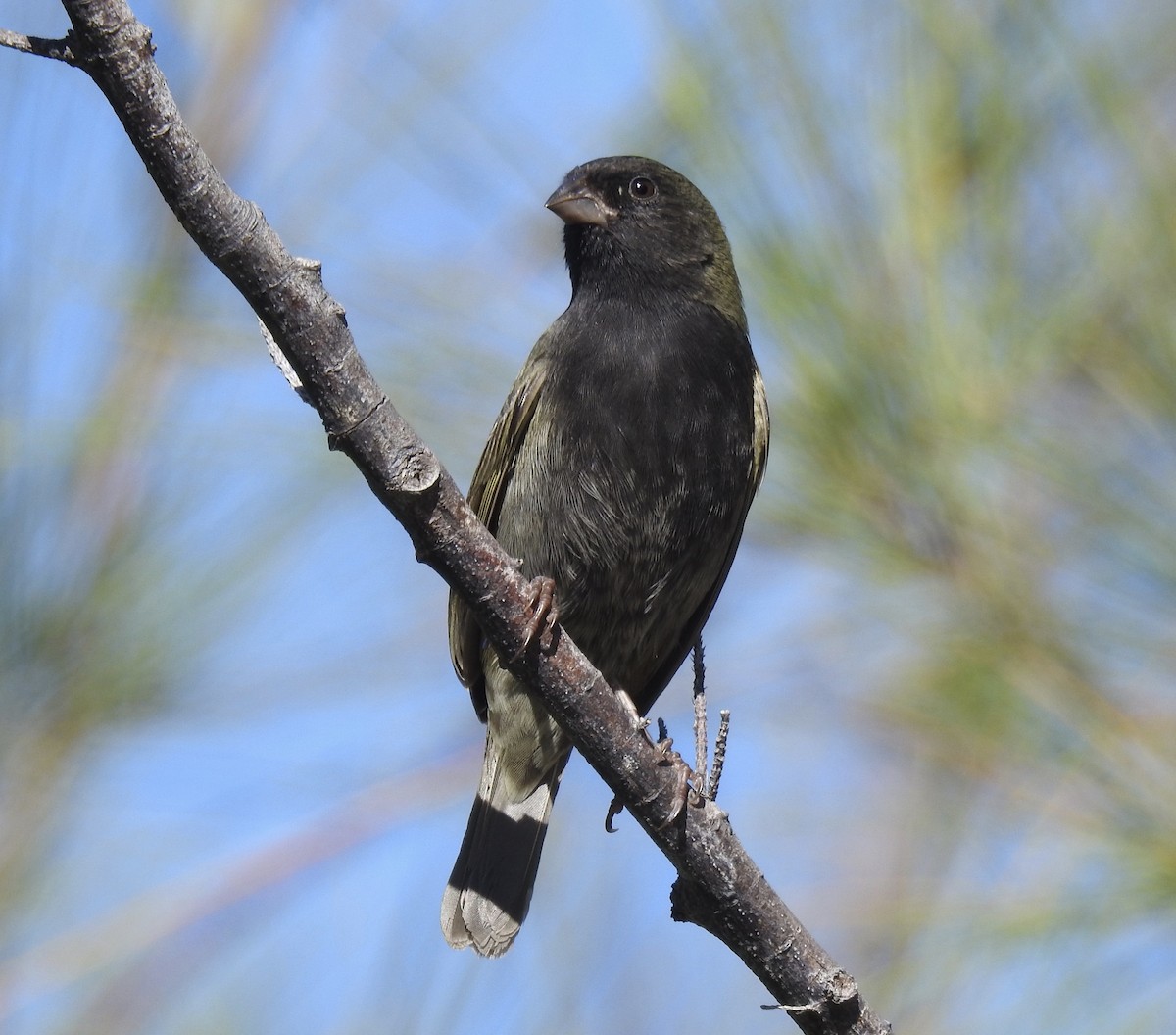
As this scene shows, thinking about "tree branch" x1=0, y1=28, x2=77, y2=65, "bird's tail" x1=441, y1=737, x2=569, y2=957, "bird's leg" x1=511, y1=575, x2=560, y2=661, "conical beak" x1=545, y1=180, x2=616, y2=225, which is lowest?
"tree branch" x1=0, y1=28, x2=77, y2=65

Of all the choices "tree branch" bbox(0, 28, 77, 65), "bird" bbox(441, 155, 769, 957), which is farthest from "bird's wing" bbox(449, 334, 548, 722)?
"tree branch" bbox(0, 28, 77, 65)

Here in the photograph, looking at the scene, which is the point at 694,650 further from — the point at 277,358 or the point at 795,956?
the point at 277,358

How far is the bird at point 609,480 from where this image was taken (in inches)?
130

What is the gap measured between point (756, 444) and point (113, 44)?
1907 mm

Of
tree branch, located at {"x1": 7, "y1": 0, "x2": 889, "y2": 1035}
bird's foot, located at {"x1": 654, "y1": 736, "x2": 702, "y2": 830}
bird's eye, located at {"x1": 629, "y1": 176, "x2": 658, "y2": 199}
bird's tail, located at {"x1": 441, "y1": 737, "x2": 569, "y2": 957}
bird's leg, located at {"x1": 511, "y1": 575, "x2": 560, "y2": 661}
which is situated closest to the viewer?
tree branch, located at {"x1": 7, "y1": 0, "x2": 889, "y2": 1035}

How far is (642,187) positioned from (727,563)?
1092 mm

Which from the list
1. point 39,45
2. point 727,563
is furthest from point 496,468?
point 39,45

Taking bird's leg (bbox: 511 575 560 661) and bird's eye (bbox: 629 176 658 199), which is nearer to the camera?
A: bird's leg (bbox: 511 575 560 661)

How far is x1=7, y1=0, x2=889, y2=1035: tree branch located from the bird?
69cm

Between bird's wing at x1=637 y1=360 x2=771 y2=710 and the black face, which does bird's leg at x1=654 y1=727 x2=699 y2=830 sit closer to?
bird's wing at x1=637 y1=360 x2=771 y2=710

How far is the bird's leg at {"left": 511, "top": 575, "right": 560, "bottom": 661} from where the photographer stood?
2387mm

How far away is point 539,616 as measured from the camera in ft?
7.81

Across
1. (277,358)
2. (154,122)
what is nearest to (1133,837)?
(277,358)

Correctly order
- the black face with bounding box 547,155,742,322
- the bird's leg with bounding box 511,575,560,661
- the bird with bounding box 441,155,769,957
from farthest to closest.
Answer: the black face with bounding box 547,155,742,322 < the bird with bounding box 441,155,769,957 < the bird's leg with bounding box 511,575,560,661
